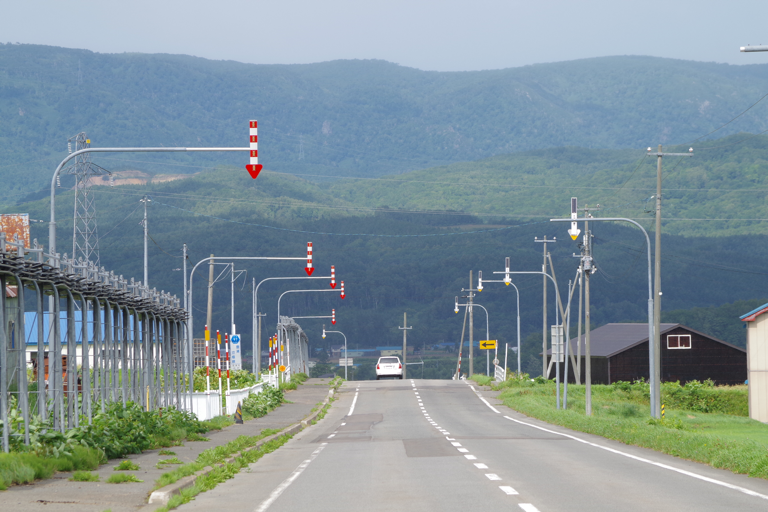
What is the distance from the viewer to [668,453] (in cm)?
1803

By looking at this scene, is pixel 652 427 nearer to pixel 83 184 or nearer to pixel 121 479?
pixel 121 479

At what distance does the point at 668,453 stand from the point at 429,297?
140 meters

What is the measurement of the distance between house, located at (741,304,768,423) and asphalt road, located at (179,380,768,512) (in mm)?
25569

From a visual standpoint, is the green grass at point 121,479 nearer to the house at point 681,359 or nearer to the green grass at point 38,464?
the green grass at point 38,464

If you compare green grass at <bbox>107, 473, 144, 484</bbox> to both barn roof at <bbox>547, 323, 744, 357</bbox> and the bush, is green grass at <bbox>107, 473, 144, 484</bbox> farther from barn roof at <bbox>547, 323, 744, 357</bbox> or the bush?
barn roof at <bbox>547, 323, 744, 357</bbox>

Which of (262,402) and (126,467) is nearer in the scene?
(126,467)

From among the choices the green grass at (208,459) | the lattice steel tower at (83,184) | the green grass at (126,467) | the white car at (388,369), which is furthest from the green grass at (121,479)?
the white car at (388,369)

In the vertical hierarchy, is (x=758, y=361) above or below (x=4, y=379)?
below

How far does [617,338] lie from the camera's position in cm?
7744

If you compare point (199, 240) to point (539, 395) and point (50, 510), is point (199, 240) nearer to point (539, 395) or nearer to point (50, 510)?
point (539, 395)

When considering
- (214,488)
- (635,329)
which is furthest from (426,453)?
(635,329)

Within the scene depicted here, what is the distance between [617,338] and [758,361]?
29.5 metres

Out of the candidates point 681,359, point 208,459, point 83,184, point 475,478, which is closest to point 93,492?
point 208,459

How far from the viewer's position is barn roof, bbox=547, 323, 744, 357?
234 feet
